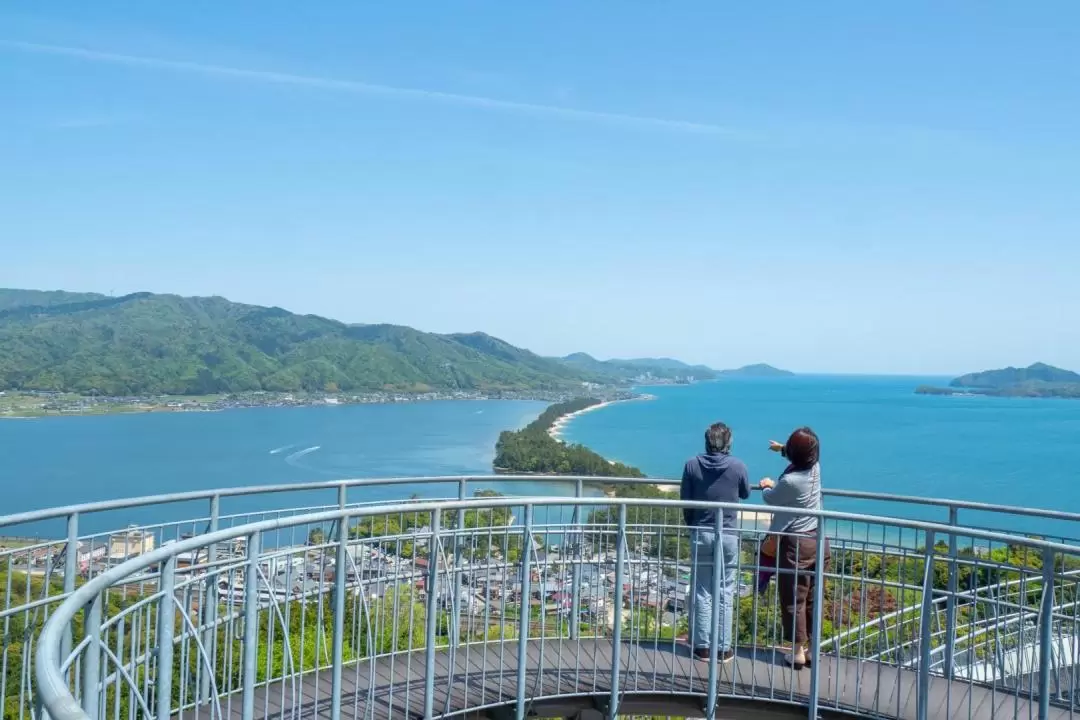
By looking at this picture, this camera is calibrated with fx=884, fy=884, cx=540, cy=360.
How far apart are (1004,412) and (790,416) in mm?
59764

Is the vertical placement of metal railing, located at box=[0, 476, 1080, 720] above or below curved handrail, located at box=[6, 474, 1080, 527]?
below

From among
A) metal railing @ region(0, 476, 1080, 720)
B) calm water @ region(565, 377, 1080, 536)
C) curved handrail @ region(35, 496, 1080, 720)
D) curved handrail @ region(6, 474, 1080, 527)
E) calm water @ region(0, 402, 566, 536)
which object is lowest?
calm water @ region(0, 402, 566, 536)

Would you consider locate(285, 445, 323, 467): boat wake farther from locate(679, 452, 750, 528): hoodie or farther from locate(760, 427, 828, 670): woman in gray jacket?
locate(760, 427, 828, 670): woman in gray jacket

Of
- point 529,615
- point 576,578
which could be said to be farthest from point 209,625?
point 576,578

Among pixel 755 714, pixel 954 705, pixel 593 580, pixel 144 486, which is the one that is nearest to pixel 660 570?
pixel 593 580

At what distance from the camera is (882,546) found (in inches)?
244

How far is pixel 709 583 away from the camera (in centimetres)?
661

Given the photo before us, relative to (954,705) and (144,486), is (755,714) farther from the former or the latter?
(144,486)

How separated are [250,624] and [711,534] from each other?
333 centimetres

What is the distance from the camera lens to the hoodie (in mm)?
6645

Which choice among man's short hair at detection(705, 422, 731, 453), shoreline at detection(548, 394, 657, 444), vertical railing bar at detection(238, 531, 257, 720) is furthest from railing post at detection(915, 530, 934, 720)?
shoreline at detection(548, 394, 657, 444)

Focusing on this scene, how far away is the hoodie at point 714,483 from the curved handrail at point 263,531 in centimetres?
14

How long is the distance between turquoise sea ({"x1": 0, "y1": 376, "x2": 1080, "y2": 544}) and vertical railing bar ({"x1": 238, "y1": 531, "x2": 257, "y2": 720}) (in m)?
39.6

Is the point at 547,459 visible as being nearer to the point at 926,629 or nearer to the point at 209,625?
the point at 926,629
